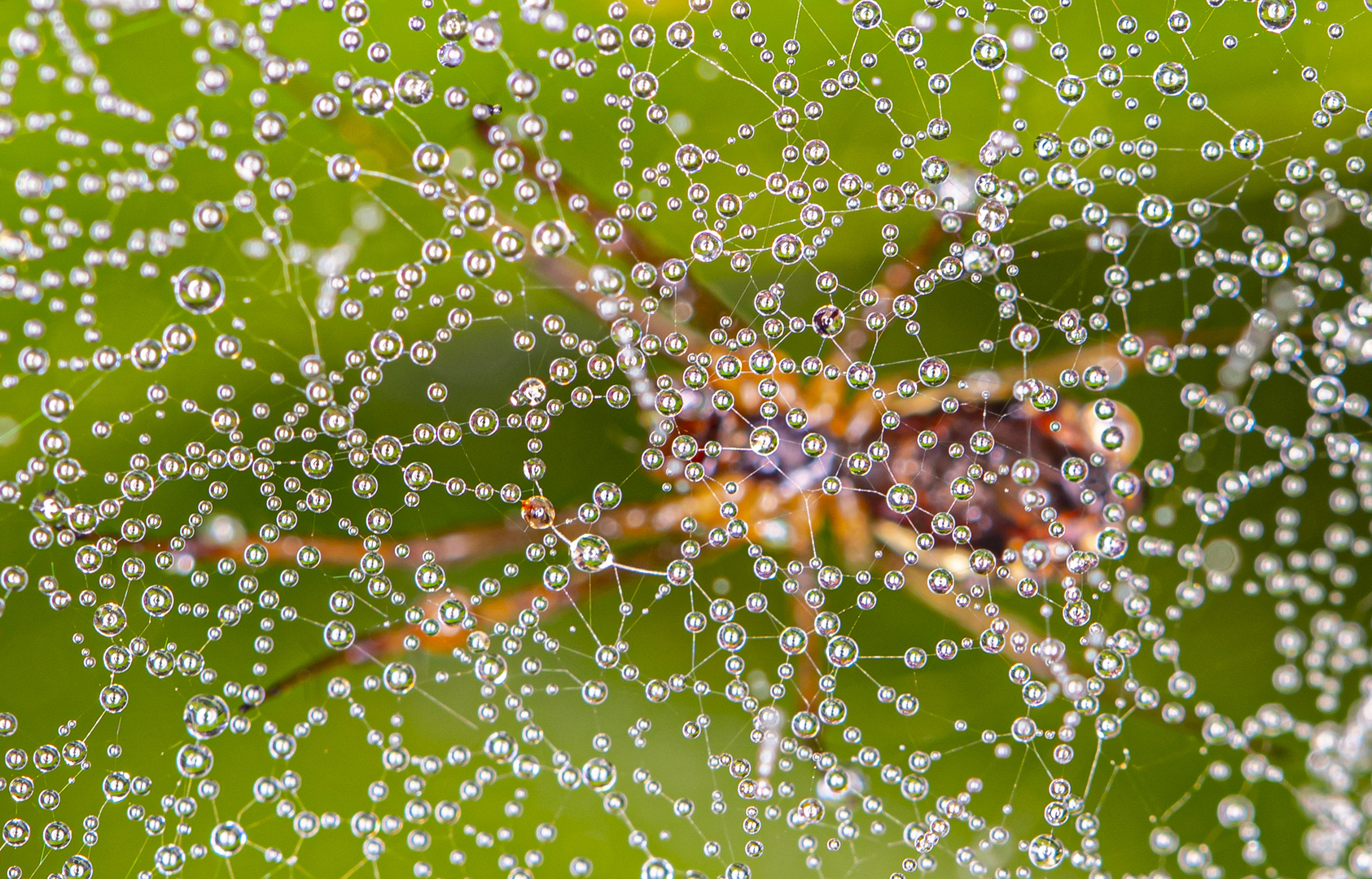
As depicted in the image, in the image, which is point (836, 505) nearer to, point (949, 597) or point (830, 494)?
point (830, 494)

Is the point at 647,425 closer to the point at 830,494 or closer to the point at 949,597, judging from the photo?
the point at 830,494

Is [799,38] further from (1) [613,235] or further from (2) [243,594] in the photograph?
(2) [243,594]

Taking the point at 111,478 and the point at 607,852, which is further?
the point at 607,852

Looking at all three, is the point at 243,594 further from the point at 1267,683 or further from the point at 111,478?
the point at 1267,683

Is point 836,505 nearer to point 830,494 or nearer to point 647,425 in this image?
point 830,494

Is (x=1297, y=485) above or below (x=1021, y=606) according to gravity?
above

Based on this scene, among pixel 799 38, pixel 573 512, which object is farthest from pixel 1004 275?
pixel 573 512

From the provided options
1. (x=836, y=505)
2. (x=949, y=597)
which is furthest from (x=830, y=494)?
(x=949, y=597)

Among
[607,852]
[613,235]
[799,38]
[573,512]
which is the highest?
[799,38]
